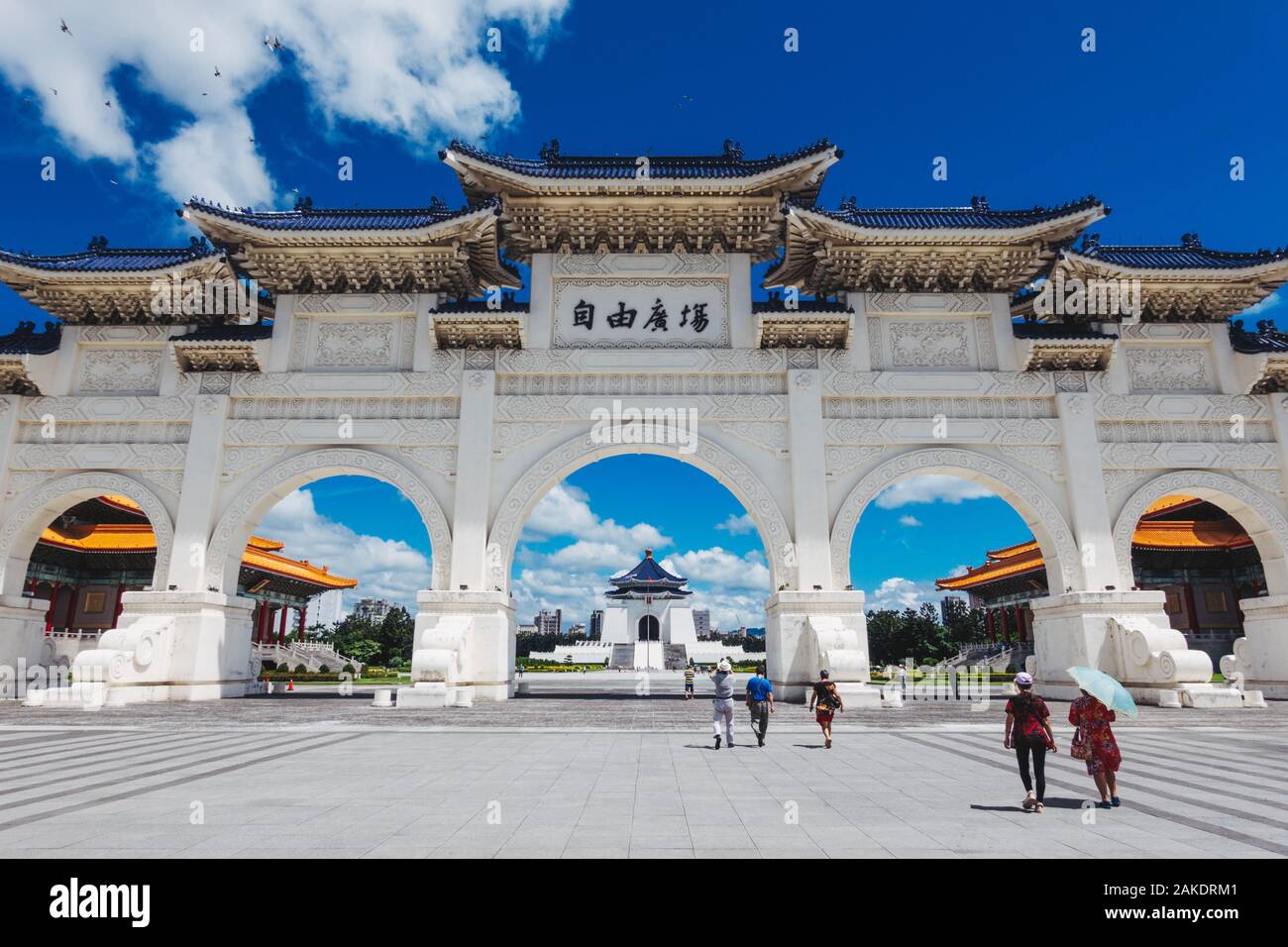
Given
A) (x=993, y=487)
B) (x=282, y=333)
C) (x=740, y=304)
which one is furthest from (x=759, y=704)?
(x=282, y=333)

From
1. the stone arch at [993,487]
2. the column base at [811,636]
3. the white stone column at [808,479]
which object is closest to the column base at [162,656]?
the column base at [811,636]

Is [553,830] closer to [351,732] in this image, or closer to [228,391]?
[351,732]

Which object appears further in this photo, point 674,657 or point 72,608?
point 674,657

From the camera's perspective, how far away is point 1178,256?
54.9ft

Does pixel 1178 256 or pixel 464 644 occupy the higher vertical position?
pixel 1178 256

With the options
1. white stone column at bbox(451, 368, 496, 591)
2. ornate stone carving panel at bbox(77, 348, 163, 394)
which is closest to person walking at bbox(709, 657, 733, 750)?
white stone column at bbox(451, 368, 496, 591)

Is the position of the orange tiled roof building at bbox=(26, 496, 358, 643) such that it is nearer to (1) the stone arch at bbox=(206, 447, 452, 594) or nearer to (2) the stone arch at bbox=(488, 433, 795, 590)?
(1) the stone arch at bbox=(206, 447, 452, 594)

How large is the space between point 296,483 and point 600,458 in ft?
22.5

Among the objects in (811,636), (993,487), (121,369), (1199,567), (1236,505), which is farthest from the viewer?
(1199,567)

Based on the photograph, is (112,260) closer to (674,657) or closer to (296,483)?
(296,483)

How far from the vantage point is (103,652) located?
13750 millimetres

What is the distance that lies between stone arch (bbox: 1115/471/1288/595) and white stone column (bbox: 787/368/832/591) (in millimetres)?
6344

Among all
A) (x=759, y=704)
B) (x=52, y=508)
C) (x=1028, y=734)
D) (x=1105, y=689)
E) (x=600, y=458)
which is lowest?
(x=759, y=704)
